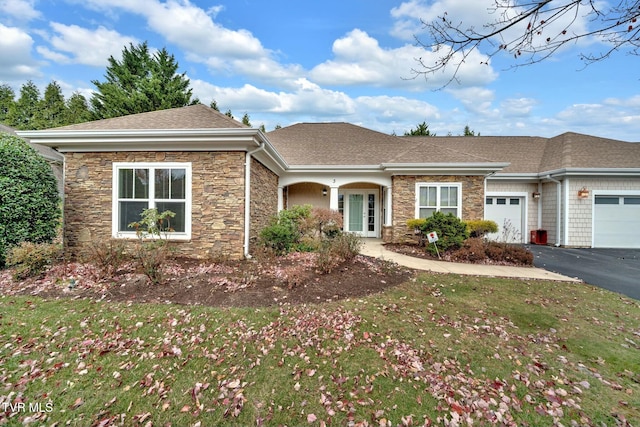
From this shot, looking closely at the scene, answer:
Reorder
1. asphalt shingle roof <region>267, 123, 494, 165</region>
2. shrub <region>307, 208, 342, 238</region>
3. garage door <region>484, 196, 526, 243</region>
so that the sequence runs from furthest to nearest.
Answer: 1. garage door <region>484, 196, 526, 243</region>
2. asphalt shingle roof <region>267, 123, 494, 165</region>
3. shrub <region>307, 208, 342, 238</region>

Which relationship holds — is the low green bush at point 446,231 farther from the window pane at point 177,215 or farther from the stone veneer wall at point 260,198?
the window pane at point 177,215

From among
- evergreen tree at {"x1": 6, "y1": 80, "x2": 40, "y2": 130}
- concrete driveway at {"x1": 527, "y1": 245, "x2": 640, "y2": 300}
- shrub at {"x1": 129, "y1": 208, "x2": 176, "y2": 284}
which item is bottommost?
concrete driveway at {"x1": 527, "y1": 245, "x2": 640, "y2": 300}

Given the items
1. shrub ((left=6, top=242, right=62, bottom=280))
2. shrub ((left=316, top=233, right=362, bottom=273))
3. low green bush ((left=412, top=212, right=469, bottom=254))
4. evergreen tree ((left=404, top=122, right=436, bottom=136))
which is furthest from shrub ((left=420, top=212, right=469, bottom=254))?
evergreen tree ((left=404, top=122, right=436, bottom=136))

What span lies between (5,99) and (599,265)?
1564 inches

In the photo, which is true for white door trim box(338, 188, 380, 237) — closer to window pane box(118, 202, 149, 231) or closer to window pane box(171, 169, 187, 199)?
window pane box(171, 169, 187, 199)

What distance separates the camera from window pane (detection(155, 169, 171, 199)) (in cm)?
674

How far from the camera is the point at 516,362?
2943 millimetres

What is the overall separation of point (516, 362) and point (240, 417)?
2946 millimetres

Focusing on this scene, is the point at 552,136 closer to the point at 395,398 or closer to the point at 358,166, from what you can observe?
the point at 358,166

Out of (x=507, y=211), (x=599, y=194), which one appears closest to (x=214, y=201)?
(x=507, y=211)

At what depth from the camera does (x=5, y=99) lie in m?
22.6

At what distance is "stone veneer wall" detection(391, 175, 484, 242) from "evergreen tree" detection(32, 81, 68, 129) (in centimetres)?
2910

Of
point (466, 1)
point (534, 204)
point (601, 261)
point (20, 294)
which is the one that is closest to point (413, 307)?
point (466, 1)

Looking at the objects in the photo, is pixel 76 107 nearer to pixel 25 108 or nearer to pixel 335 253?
pixel 25 108
